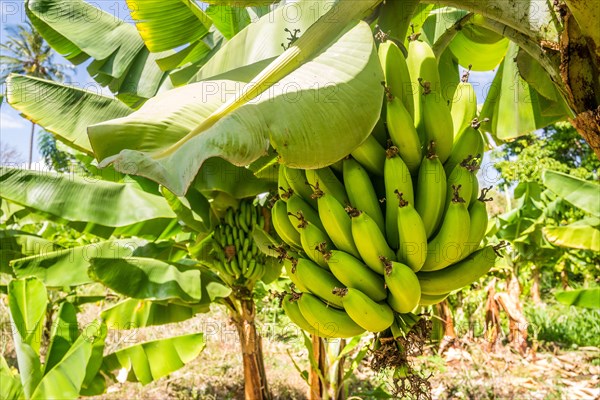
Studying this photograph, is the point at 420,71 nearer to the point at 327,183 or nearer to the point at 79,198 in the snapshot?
the point at 327,183

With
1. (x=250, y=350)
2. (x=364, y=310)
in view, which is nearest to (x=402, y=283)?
(x=364, y=310)

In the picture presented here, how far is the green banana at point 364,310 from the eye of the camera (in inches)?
32.2

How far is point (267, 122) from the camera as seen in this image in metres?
0.67

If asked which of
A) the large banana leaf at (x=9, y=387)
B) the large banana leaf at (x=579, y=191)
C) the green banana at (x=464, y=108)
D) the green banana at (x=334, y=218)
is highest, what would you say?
the large banana leaf at (x=579, y=191)

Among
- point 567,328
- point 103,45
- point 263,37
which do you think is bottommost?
point 567,328

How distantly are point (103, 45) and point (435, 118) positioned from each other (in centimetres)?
186

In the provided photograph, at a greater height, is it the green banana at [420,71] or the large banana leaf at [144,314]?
the green banana at [420,71]

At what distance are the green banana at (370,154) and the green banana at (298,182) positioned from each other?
12 centimetres

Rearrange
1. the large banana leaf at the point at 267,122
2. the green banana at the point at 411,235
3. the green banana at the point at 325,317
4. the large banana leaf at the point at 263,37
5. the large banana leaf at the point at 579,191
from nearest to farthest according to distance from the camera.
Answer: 1. the large banana leaf at the point at 267,122
2. the green banana at the point at 411,235
3. the green banana at the point at 325,317
4. the large banana leaf at the point at 263,37
5. the large banana leaf at the point at 579,191

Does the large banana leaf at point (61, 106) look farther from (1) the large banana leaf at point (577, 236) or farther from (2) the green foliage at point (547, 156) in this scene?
(2) the green foliage at point (547, 156)

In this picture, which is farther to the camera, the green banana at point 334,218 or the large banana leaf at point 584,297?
the large banana leaf at point 584,297

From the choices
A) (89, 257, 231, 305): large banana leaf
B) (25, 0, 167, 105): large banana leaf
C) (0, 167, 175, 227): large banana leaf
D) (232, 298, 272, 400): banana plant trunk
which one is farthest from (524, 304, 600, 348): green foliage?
(25, 0, 167, 105): large banana leaf

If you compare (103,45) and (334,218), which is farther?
(103,45)

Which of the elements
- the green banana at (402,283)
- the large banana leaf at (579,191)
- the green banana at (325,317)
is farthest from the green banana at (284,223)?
the large banana leaf at (579,191)
